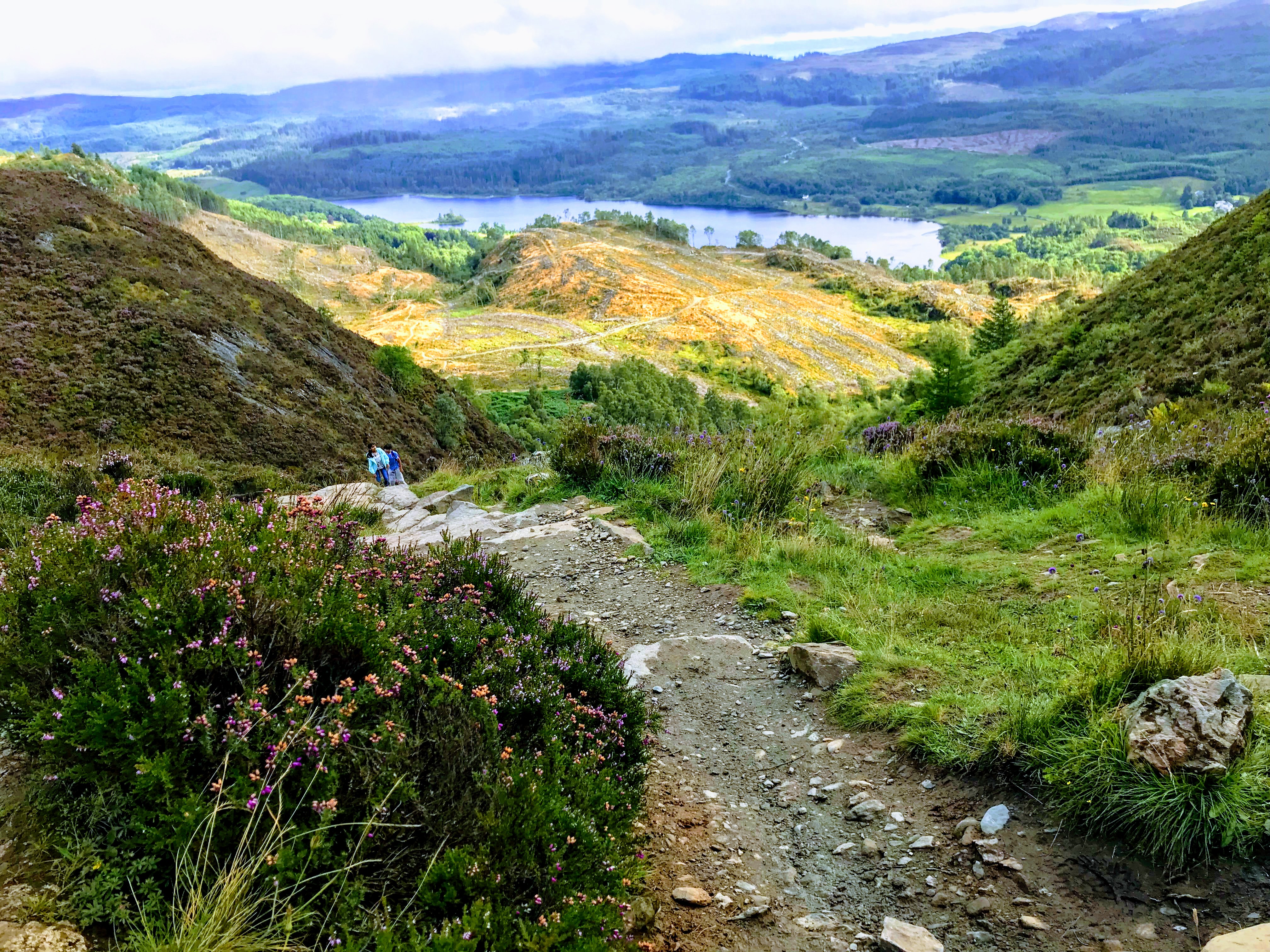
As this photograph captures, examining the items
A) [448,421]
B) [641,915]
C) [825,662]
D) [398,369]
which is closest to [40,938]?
[641,915]

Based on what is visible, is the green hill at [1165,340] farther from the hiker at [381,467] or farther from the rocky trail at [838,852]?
the hiker at [381,467]

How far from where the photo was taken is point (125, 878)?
2.17m

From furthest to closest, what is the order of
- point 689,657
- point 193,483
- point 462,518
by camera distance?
point 193,483
point 462,518
point 689,657

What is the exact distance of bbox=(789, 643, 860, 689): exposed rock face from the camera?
438 cm

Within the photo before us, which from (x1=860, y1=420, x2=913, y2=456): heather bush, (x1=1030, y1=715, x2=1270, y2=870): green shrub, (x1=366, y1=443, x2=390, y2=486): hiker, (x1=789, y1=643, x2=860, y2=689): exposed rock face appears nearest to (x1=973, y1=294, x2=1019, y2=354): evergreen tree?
(x1=860, y1=420, x2=913, y2=456): heather bush

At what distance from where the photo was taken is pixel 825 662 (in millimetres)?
4461

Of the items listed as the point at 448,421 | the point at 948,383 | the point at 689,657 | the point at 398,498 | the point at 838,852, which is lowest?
the point at 448,421

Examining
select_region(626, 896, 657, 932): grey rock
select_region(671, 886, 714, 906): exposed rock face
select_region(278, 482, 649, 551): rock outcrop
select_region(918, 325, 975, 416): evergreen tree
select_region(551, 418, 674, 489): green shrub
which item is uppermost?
select_region(551, 418, 674, 489): green shrub

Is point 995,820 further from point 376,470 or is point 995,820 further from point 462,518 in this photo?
point 376,470

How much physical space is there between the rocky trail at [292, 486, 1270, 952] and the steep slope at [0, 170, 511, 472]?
1611cm

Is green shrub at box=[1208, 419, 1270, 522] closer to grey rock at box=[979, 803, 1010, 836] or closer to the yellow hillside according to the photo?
grey rock at box=[979, 803, 1010, 836]

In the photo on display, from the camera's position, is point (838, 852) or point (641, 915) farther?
point (838, 852)

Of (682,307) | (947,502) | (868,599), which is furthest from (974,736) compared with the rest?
(682,307)

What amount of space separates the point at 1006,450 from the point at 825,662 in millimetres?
4558
